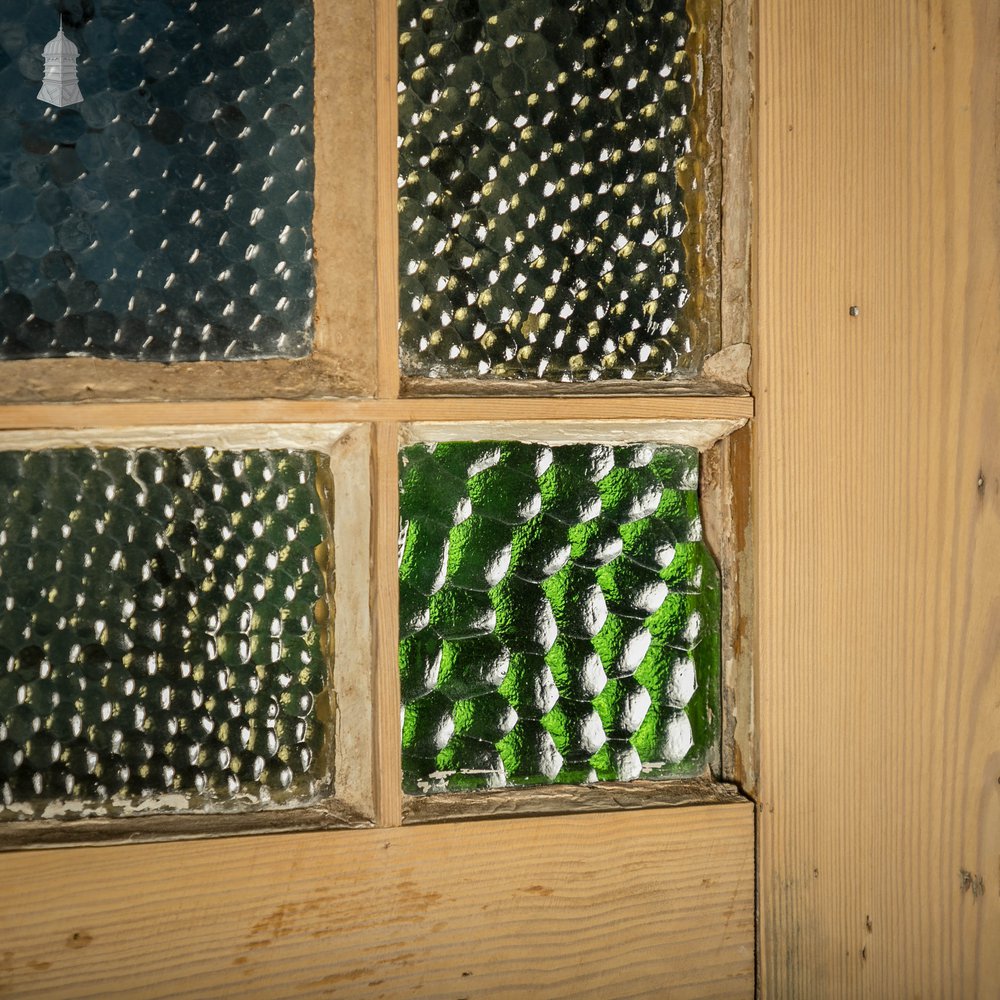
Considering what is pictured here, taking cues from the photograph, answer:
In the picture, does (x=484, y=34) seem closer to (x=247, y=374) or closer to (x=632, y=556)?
(x=247, y=374)

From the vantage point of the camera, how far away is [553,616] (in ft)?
2.05

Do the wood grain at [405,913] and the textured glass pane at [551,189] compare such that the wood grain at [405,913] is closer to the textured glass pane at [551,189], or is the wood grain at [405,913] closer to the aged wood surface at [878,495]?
the aged wood surface at [878,495]

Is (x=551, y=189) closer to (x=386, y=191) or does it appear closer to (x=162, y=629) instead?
(x=386, y=191)

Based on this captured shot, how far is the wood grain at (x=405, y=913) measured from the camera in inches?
21.8

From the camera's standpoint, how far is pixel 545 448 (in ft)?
2.04

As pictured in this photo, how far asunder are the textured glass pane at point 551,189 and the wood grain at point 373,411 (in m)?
0.03

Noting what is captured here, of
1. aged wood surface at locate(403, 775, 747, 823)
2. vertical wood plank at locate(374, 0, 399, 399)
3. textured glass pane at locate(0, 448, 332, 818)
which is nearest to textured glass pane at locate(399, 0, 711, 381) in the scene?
vertical wood plank at locate(374, 0, 399, 399)

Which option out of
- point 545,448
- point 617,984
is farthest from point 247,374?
point 617,984

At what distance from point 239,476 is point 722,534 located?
0.38 metres

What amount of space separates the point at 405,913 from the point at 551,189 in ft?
1.83

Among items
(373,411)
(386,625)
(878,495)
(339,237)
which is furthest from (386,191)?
(878,495)

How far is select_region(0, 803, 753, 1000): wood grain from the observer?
55 cm

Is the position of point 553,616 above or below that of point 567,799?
above

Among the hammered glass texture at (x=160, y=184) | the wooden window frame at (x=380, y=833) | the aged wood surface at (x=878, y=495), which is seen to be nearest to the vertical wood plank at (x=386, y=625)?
the wooden window frame at (x=380, y=833)
